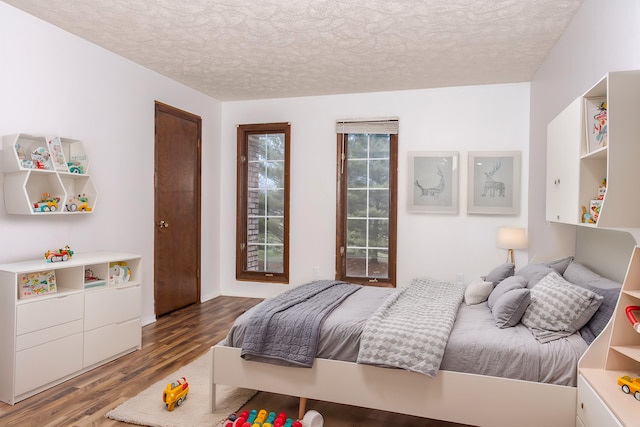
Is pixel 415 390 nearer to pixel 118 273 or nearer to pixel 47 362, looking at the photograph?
pixel 47 362

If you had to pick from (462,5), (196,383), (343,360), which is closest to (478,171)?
(462,5)

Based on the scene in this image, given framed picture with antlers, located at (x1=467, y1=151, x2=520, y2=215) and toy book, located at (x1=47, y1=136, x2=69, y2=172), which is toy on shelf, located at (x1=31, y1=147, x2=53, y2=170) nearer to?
toy book, located at (x1=47, y1=136, x2=69, y2=172)

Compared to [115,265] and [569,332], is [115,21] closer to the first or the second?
[115,265]

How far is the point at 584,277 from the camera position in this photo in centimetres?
257

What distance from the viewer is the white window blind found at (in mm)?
5164

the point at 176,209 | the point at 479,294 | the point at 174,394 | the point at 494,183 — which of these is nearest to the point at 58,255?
the point at 174,394

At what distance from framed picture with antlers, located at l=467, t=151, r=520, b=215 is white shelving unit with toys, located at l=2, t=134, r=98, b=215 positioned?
3.88 m

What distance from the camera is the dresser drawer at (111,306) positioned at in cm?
318

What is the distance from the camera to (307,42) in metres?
3.68

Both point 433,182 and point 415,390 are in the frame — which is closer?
point 415,390

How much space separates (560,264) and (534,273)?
0.23 m

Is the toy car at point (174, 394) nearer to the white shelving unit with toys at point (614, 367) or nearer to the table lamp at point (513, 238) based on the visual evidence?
the white shelving unit with toys at point (614, 367)

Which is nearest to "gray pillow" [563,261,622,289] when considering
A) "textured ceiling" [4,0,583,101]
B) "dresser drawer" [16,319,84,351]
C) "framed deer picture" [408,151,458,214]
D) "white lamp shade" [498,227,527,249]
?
"white lamp shade" [498,227,527,249]

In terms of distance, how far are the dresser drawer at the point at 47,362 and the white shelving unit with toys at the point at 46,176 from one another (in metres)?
0.93
